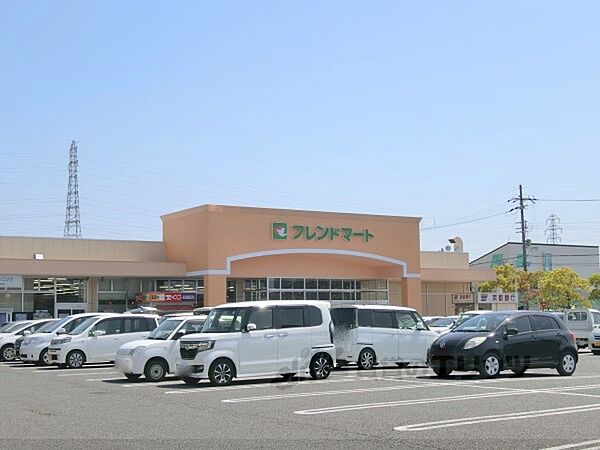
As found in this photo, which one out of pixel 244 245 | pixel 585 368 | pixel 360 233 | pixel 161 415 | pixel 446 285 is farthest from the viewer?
pixel 446 285

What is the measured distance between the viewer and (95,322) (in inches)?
984

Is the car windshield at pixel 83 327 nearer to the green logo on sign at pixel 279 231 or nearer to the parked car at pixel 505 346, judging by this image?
the parked car at pixel 505 346

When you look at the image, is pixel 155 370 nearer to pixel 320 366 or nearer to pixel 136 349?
pixel 136 349

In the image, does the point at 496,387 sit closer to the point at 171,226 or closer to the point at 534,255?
the point at 171,226

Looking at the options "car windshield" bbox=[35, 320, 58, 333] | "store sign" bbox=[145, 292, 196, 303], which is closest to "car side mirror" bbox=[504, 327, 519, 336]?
"car windshield" bbox=[35, 320, 58, 333]

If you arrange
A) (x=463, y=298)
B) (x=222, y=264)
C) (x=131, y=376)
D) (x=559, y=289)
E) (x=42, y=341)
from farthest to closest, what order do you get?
(x=559, y=289)
(x=463, y=298)
(x=222, y=264)
(x=42, y=341)
(x=131, y=376)

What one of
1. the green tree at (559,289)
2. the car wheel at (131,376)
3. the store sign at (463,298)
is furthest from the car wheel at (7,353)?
the green tree at (559,289)

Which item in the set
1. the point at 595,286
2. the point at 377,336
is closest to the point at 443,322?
the point at 377,336

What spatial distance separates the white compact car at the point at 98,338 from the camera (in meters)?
24.5

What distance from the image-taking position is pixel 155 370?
19.8 meters

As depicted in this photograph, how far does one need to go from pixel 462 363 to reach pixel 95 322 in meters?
11.5

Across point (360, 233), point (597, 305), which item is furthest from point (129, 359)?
point (597, 305)

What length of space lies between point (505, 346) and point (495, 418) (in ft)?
23.2

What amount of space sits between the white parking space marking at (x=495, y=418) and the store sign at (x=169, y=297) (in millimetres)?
27360
